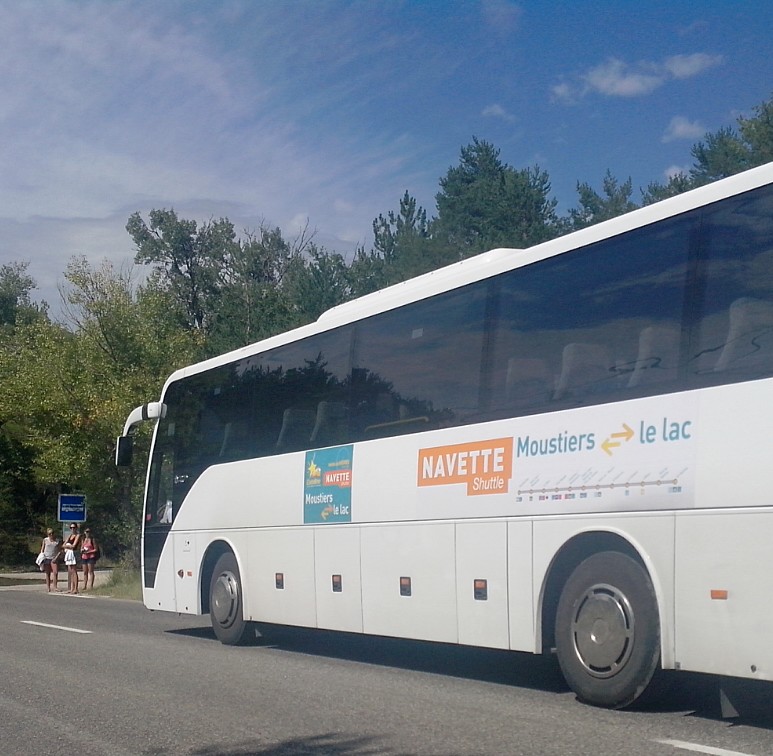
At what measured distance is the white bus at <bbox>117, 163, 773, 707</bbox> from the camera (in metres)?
7.18

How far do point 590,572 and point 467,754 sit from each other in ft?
6.96

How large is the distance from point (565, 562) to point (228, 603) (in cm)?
641

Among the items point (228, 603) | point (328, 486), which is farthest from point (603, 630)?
point (228, 603)

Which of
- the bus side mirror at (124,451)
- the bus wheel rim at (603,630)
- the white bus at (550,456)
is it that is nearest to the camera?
the white bus at (550,456)

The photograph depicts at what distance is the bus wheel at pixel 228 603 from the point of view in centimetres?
1380

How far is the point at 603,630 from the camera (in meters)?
8.09

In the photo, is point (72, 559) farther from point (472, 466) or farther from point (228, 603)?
point (472, 466)

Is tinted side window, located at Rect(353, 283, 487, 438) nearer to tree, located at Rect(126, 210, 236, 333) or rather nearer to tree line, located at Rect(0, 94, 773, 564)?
tree line, located at Rect(0, 94, 773, 564)

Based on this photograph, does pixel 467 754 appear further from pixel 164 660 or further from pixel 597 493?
pixel 164 660

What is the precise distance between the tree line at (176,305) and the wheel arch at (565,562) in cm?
2588

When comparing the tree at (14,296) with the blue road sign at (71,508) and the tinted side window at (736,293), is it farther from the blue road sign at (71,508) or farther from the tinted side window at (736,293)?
the tinted side window at (736,293)

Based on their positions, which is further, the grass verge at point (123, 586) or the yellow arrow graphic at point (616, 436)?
the grass verge at point (123, 586)

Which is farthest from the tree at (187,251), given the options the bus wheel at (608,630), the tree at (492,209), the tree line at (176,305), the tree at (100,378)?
the bus wheel at (608,630)

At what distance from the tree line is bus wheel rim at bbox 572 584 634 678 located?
26.4 metres
